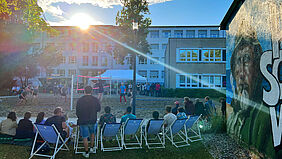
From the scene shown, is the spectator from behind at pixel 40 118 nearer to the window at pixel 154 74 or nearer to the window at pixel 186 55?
the window at pixel 186 55

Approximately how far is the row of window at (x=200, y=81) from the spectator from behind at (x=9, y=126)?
18.4 meters

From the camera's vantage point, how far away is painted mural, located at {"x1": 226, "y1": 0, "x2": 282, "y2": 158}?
3.89 metres

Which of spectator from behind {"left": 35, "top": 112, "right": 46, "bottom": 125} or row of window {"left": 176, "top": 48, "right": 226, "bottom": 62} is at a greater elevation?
row of window {"left": 176, "top": 48, "right": 226, "bottom": 62}

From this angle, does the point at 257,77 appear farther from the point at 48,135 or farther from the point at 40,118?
the point at 40,118

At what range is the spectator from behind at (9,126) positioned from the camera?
5.54 m

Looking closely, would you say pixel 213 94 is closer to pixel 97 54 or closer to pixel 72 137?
pixel 72 137

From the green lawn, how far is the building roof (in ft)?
15.4

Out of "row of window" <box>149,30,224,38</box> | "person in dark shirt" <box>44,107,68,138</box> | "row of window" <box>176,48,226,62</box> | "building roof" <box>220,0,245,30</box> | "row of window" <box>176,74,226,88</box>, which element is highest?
"row of window" <box>149,30,224,38</box>

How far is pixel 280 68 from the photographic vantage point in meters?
3.81

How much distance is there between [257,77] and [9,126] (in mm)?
6936

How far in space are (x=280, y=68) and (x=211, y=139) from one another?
331 centimetres

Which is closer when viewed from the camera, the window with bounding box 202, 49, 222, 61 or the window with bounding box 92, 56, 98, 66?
the window with bounding box 202, 49, 222, 61

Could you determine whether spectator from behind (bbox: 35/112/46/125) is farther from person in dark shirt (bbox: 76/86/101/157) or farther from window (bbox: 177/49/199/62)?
window (bbox: 177/49/199/62)

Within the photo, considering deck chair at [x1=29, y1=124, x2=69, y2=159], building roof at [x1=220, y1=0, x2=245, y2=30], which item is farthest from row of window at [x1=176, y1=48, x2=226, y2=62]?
deck chair at [x1=29, y1=124, x2=69, y2=159]
